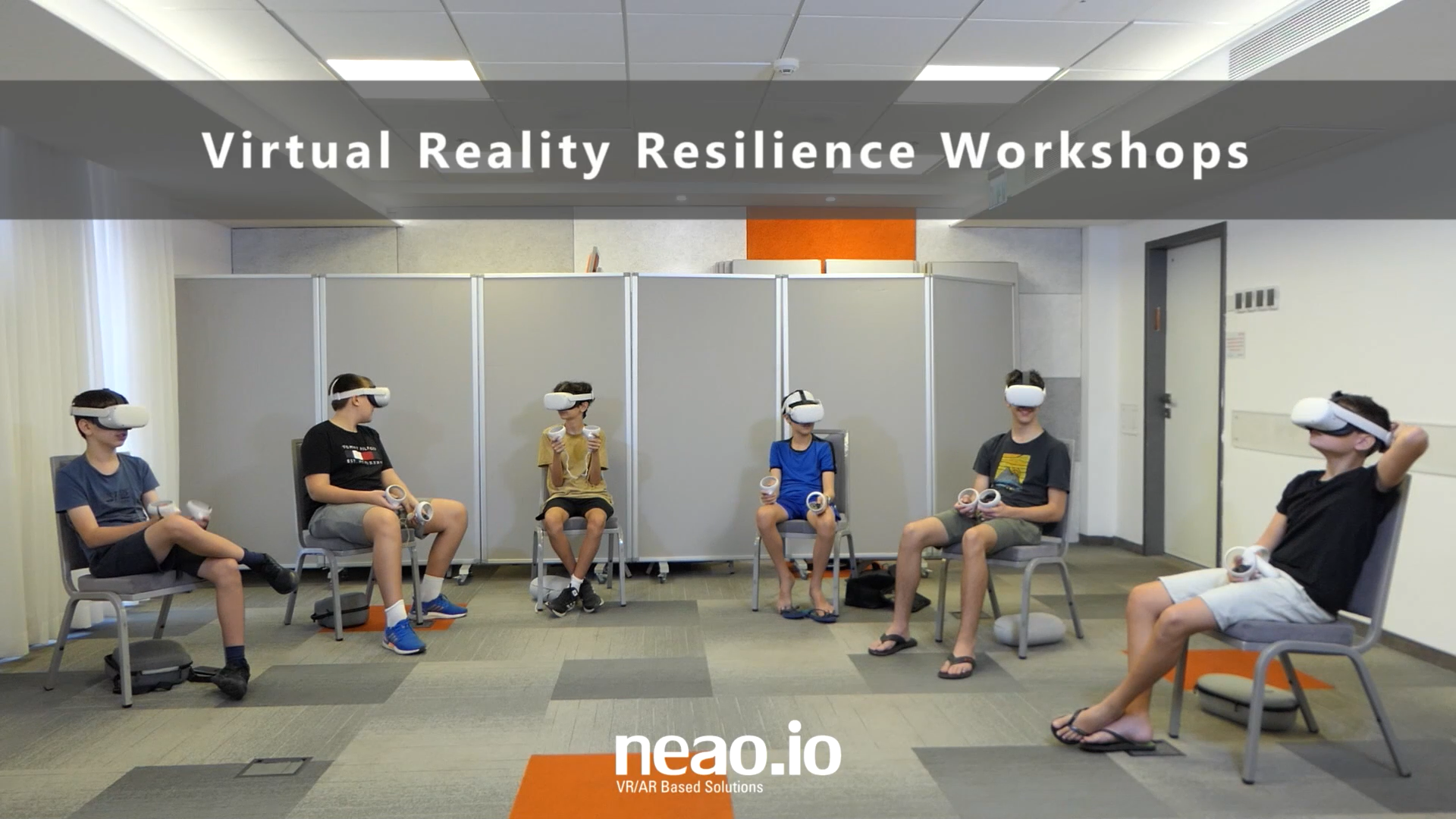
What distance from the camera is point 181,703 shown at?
3.89 meters

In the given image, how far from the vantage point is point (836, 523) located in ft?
17.1

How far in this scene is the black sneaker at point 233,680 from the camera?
12.7ft

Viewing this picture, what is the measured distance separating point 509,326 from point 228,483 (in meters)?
1.97

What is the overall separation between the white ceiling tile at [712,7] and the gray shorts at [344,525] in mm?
2638

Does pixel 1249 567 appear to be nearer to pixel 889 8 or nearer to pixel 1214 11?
pixel 1214 11

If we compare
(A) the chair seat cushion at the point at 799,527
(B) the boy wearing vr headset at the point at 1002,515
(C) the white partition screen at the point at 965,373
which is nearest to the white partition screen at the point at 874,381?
(C) the white partition screen at the point at 965,373

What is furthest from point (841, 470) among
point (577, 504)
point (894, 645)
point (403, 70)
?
point (403, 70)

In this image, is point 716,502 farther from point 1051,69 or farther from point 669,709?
A: point 1051,69

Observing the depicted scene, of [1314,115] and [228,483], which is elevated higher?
[1314,115]

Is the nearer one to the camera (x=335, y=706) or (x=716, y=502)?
(x=335, y=706)

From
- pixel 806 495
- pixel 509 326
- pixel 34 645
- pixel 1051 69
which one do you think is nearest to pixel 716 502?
pixel 806 495

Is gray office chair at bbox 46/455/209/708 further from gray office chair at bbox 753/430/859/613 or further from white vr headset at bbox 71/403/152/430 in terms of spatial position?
gray office chair at bbox 753/430/859/613

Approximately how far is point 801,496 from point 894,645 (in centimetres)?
109
